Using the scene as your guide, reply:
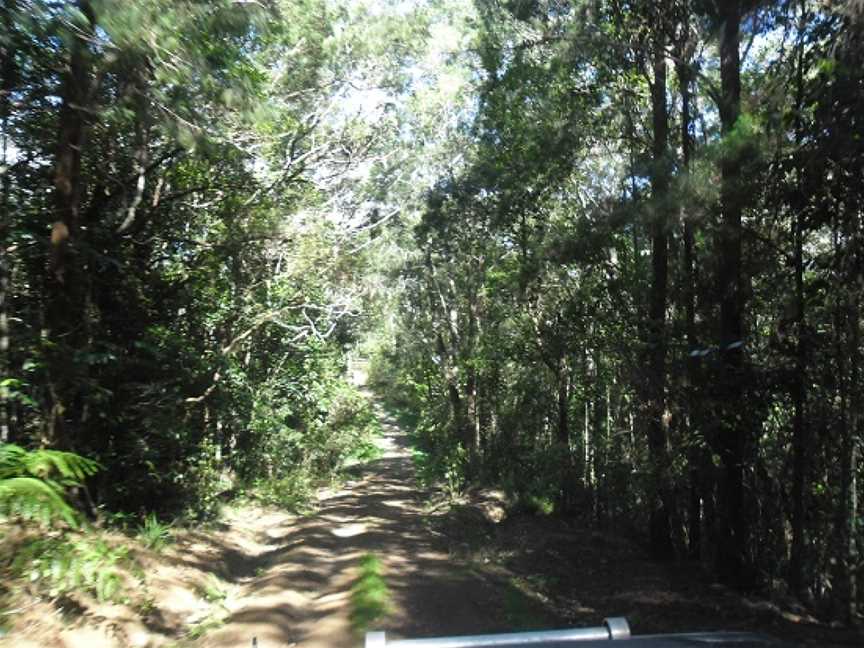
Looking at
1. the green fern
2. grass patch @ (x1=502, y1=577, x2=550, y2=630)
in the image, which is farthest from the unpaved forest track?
the green fern

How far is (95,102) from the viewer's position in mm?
9797

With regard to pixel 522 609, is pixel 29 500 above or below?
above

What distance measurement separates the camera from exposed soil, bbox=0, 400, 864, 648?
769 centimetres

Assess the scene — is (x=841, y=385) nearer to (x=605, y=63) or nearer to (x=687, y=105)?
(x=687, y=105)

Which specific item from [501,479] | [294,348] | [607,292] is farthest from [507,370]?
[607,292]

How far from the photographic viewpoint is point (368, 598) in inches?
353

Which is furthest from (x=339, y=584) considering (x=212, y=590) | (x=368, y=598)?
(x=212, y=590)

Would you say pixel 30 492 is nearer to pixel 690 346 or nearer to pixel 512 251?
pixel 690 346

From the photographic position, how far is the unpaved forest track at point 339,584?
7.98 meters

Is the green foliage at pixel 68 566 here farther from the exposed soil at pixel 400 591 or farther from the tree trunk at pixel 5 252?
the tree trunk at pixel 5 252

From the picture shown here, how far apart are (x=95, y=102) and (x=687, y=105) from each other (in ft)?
29.6

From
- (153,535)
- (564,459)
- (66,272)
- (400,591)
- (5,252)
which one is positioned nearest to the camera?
(5,252)

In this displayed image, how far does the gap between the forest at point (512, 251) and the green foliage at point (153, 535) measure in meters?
0.54

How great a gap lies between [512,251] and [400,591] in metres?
13.5
